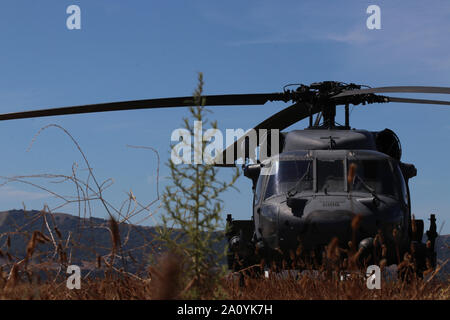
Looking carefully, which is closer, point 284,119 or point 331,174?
point 331,174

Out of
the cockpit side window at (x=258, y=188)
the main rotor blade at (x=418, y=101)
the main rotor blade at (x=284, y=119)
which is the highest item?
the main rotor blade at (x=418, y=101)

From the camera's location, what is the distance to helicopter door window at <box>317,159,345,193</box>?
9469 mm

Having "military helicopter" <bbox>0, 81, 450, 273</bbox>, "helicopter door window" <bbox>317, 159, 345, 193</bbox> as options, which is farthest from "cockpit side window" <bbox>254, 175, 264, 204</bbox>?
→ "helicopter door window" <bbox>317, 159, 345, 193</bbox>

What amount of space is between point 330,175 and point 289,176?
75cm

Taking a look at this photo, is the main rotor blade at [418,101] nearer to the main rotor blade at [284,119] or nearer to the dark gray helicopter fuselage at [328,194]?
the dark gray helicopter fuselage at [328,194]

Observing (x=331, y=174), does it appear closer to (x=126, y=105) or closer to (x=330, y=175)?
(x=330, y=175)

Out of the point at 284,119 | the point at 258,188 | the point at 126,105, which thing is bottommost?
the point at 258,188

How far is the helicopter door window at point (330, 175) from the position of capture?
947 centimetres

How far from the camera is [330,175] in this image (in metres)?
9.66

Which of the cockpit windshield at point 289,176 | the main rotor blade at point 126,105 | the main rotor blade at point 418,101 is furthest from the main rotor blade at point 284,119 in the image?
the main rotor blade at point 418,101

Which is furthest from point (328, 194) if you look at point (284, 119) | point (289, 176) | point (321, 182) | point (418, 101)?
point (418, 101)

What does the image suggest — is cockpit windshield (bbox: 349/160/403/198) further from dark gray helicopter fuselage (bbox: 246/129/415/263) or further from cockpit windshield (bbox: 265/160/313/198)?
cockpit windshield (bbox: 265/160/313/198)
